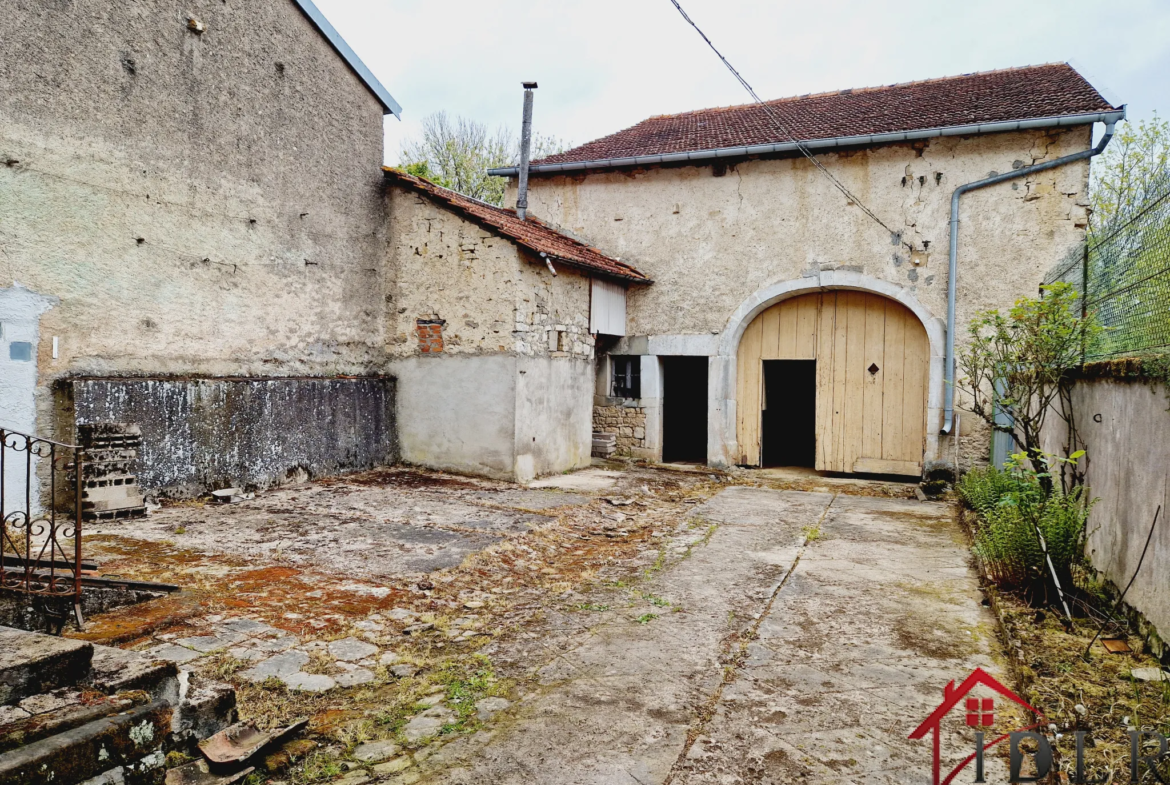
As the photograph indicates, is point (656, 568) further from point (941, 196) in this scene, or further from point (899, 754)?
point (941, 196)

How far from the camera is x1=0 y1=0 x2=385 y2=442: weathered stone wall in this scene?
225 inches

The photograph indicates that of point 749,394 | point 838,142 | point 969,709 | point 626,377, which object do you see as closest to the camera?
point 969,709

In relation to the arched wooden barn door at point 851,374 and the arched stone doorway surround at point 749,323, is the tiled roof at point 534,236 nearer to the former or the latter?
the arched stone doorway surround at point 749,323

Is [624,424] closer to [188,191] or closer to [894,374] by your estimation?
[894,374]

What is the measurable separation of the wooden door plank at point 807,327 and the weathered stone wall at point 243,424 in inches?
241

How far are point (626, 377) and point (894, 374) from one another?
160 inches

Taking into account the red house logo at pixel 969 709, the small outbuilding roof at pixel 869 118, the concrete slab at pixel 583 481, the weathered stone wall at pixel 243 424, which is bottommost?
the red house logo at pixel 969 709

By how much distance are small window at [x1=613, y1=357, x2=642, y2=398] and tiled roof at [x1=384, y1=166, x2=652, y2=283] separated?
4.44 feet

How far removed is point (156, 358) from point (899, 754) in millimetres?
6890

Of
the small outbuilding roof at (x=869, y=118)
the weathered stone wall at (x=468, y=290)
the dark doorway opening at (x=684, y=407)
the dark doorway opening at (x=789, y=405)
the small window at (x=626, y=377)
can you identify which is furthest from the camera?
the dark doorway opening at (x=789, y=405)

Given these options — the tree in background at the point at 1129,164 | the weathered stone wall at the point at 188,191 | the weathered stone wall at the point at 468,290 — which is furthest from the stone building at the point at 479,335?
the tree in background at the point at 1129,164

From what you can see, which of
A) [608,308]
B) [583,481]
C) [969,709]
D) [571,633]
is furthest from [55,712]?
[608,308]

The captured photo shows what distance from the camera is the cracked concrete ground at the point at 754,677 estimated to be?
2600 mm

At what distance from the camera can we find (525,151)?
36.7 ft
